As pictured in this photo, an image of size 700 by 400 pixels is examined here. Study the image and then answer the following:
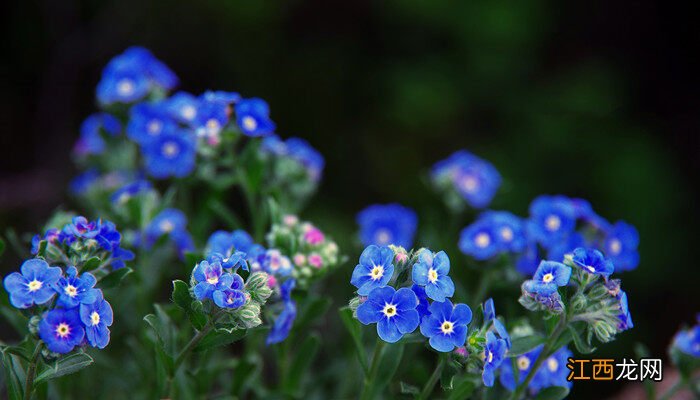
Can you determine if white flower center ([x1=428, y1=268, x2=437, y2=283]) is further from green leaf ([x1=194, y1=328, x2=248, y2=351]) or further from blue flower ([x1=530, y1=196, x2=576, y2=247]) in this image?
blue flower ([x1=530, y1=196, x2=576, y2=247])

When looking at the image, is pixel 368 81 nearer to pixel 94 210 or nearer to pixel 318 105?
pixel 318 105

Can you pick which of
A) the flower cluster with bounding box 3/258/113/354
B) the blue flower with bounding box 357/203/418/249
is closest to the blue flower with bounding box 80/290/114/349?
the flower cluster with bounding box 3/258/113/354

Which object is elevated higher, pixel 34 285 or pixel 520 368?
pixel 34 285

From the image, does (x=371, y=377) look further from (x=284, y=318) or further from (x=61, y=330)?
(x=61, y=330)

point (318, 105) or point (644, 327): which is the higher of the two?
point (318, 105)

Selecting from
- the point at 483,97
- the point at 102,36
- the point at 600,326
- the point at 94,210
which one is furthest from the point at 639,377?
the point at 102,36

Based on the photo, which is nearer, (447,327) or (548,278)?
(447,327)

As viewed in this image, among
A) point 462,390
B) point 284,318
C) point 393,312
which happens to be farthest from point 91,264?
point 462,390
